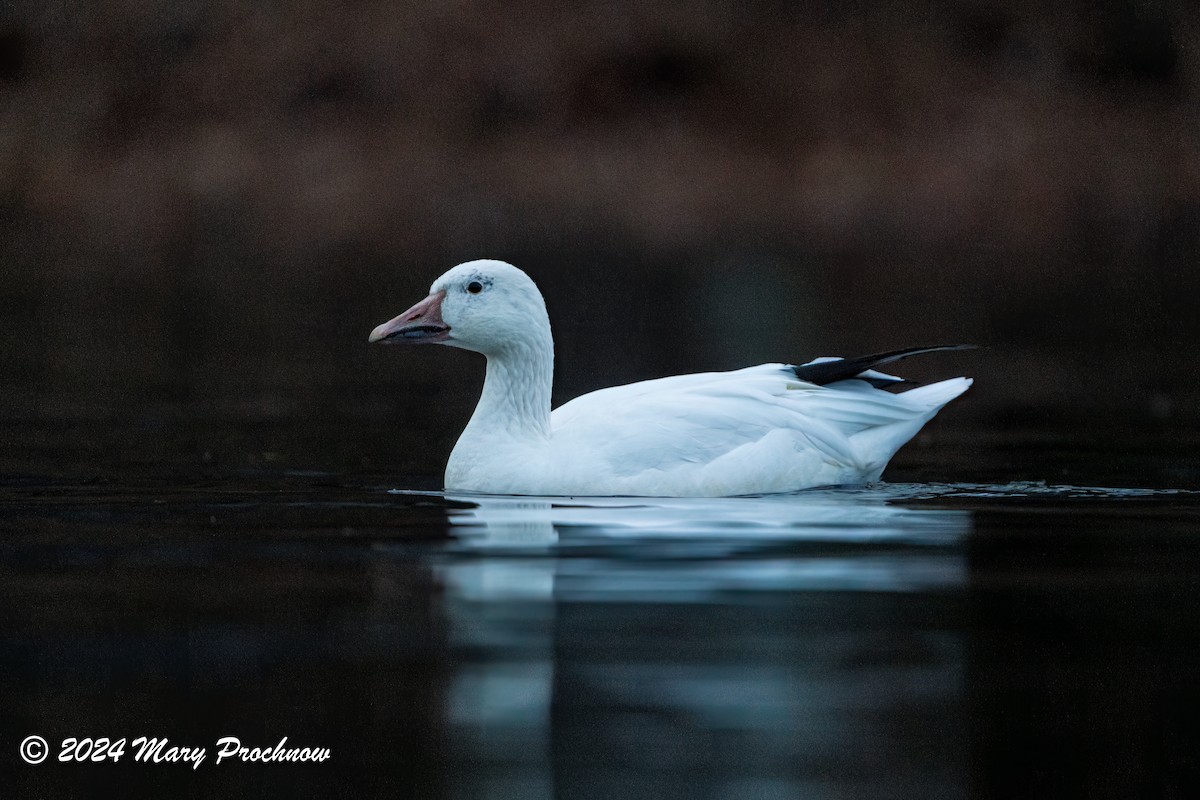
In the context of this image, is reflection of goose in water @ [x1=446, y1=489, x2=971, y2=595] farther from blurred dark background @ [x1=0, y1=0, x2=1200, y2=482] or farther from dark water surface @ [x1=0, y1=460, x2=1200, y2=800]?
blurred dark background @ [x1=0, y1=0, x2=1200, y2=482]

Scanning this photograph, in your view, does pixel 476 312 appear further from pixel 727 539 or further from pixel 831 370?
pixel 727 539

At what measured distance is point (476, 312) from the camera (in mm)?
8641

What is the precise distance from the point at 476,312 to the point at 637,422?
94 centimetres

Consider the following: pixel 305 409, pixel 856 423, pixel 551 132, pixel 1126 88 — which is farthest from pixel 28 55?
pixel 856 423

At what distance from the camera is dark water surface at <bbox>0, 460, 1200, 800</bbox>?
4395 millimetres

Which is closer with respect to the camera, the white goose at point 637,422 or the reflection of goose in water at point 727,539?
the reflection of goose in water at point 727,539

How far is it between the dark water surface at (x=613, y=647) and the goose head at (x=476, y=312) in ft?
3.26

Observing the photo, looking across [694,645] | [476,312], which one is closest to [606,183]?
[476,312]

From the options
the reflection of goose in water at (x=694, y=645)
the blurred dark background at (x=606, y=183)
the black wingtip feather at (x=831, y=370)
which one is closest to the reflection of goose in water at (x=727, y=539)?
the reflection of goose in water at (x=694, y=645)

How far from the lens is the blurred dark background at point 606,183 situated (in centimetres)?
1662

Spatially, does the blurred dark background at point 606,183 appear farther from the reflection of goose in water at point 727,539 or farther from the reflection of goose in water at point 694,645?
the reflection of goose in water at point 694,645

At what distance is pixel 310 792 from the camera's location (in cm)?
421

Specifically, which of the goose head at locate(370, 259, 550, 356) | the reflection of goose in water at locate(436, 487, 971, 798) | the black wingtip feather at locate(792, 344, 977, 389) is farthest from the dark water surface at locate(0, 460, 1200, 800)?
the black wingtip feather at locate(792, 344, 977, 389)

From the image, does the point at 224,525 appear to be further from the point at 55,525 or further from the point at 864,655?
the point at 864,655
